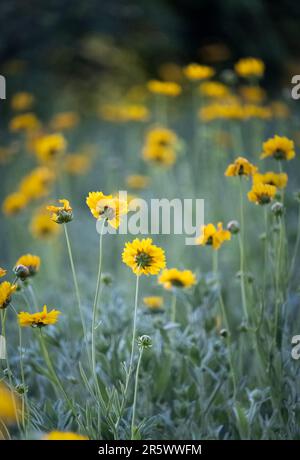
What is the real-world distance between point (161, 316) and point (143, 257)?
440 mm

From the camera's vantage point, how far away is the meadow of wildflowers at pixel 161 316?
3.41 feet

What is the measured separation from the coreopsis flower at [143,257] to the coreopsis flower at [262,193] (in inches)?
9.7

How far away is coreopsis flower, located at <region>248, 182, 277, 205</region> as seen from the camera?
3.78ft

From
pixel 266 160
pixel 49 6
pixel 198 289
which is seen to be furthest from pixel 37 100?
pixel 198 289

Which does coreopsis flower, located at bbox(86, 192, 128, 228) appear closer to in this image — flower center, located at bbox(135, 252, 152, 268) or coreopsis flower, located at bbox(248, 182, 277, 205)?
flower center, located at bbox(135, 252, 152, 268)

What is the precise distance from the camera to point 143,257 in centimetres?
101

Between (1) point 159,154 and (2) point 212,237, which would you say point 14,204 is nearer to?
(1) point 159,154

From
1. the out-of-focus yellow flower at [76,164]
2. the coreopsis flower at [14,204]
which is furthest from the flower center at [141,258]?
the out-of-focus yellow flower at [76,164]

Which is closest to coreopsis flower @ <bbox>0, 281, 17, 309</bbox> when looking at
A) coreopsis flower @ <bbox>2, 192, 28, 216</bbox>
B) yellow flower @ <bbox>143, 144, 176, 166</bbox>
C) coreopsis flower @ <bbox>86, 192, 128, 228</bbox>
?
coreopsis flower @ <bbox>86, 192, 128, 228</bbox>

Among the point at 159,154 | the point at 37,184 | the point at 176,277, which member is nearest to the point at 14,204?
the point at 37,184

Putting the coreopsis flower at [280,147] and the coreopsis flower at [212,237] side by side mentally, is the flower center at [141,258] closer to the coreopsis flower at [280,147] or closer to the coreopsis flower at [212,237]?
the coreopsis flower at [212,237]
